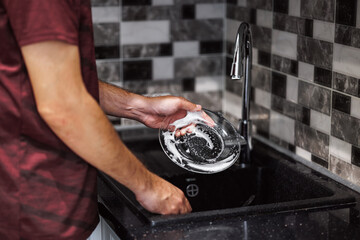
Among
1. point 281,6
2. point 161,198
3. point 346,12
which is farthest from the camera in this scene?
point 281,6

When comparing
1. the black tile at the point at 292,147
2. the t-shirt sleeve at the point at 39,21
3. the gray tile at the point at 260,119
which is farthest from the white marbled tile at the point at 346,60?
the t-shirt sleeve at the point at 39,21

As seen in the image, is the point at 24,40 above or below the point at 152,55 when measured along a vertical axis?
above

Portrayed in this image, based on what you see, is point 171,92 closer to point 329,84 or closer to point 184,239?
point 329,84

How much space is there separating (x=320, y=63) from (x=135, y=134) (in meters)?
0.71

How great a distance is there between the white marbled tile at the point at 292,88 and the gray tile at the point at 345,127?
0.20 metres

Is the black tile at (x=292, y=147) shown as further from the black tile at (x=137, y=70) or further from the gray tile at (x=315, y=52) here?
the black tile at (x=137, y=70)

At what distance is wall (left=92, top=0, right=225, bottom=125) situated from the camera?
2.14 metres

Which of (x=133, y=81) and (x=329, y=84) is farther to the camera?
(x=133, y=81)

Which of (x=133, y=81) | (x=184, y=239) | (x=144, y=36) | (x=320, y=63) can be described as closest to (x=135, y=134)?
(x=133, y=81)

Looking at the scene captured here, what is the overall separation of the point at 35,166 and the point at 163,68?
103 centimetres

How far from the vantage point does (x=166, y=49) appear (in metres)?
2.21

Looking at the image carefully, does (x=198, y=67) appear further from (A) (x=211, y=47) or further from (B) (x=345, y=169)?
(B) (x=345, y=169)

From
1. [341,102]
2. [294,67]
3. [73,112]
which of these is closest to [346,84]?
[341,102]

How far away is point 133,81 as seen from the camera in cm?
220
